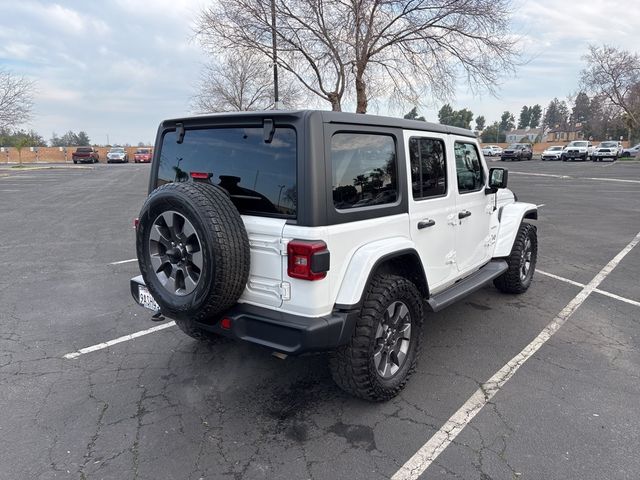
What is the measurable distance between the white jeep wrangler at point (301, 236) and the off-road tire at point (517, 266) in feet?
6.10

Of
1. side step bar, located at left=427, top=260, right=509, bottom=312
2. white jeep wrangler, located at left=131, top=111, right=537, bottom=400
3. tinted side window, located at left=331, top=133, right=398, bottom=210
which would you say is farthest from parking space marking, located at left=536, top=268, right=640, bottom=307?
tinted side window, located at left=331, top=133, right=398, bottom=210

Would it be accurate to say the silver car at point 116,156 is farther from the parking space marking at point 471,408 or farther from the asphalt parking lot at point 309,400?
the parking space marking at point 471,408

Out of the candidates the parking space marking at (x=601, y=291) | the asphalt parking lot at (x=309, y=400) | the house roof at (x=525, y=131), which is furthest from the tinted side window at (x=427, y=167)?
the house roof at (x=525, y=131)

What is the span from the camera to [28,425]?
2824 mm

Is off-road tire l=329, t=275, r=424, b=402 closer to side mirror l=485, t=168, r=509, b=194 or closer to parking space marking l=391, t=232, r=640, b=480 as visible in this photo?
parking space marking l=391, t=232, r=640, b=480

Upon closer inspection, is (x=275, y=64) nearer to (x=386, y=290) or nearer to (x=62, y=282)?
(x=62, y=282)

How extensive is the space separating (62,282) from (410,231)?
15.2ft

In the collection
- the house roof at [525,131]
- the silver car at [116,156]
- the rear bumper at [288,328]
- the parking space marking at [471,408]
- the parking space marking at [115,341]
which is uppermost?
the house roof at [525,131]

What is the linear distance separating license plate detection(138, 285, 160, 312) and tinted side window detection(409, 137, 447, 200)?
2035 mm

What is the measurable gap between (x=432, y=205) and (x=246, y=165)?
1.51 meters

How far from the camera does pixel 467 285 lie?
13.1ft

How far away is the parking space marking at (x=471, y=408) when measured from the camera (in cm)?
249

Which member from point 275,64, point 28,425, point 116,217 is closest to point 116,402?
point 28,425

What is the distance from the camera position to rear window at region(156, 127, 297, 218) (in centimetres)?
270
